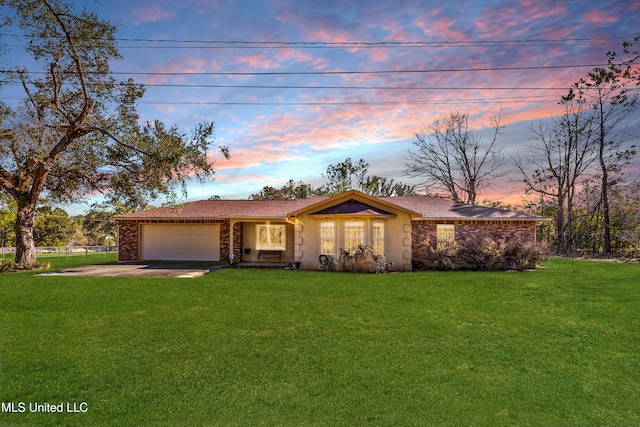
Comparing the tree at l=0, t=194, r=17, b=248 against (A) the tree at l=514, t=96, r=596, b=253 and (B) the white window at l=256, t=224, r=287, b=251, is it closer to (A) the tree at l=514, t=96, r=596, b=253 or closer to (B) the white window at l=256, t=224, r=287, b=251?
(B) the white window at l=256, t=224, r=287, b=251

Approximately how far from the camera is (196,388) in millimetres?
4805

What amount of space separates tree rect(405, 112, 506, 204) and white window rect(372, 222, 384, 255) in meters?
20.4

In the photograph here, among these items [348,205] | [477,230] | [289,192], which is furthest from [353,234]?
[289,192]

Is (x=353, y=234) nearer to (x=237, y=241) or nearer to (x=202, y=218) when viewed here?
(x=237, y=241)

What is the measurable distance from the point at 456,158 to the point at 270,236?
21.3 meters

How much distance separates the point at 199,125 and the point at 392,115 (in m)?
10.1

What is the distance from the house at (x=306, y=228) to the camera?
17.6 m

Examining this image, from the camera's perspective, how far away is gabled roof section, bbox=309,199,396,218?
16844mm

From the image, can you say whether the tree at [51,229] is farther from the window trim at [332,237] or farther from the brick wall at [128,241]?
the window trim at [332,237]

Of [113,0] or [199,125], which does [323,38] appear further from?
[113,0]

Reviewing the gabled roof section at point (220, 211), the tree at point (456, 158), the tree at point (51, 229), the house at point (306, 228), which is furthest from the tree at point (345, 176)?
the tree at point (51, 229)

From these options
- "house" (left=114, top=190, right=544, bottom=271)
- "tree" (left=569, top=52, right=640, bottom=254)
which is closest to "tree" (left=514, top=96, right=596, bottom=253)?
"tree" (left=569, top=52, right=640, bottom=254)

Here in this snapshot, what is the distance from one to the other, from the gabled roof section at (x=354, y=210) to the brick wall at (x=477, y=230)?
11.0 ft


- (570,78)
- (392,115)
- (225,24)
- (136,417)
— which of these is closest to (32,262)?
(225,24)
